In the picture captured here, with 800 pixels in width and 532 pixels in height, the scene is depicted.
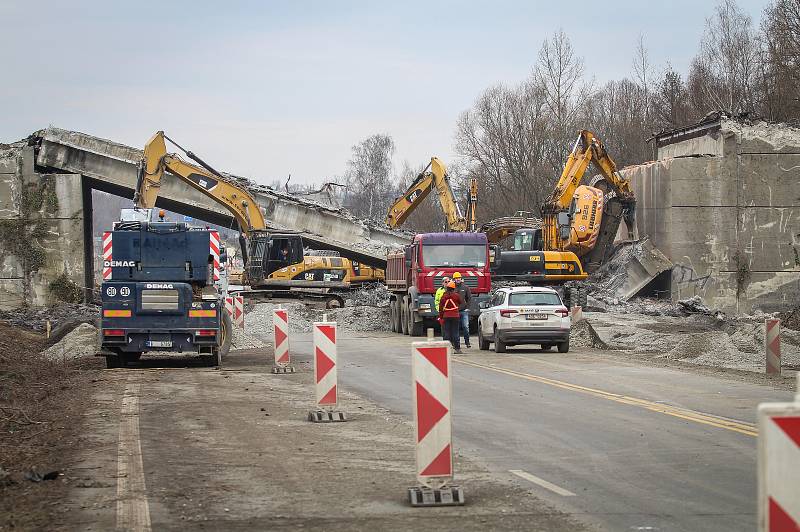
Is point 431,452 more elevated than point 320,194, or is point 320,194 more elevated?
point 320,194

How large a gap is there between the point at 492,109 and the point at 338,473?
78.7 meters

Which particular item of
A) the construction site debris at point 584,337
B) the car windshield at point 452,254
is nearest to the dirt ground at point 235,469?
the construction site debris at point 584,337

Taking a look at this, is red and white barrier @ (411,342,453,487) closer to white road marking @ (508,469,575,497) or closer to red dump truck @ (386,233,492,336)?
white road marking @ (508,469,575,497)

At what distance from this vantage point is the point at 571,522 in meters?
8.24

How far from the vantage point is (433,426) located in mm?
9109

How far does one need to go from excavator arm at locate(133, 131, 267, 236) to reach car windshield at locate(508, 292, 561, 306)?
18251 mm

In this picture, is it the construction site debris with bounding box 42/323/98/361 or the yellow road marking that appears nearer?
the yellow road marking

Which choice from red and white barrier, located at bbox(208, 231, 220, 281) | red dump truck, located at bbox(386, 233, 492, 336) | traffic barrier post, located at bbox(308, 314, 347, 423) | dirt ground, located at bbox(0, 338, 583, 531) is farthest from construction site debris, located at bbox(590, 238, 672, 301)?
traffic barrier post, located at bbox(308, 314, 347, 423)

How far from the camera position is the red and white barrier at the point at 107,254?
24.5 meters

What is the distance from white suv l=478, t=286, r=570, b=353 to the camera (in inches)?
1113

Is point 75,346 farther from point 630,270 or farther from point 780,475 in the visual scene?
point 630,270

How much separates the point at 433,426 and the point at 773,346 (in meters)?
14.9

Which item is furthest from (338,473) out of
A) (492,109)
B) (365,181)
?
(365,181)

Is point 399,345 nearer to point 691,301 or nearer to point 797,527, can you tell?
point 691,301
